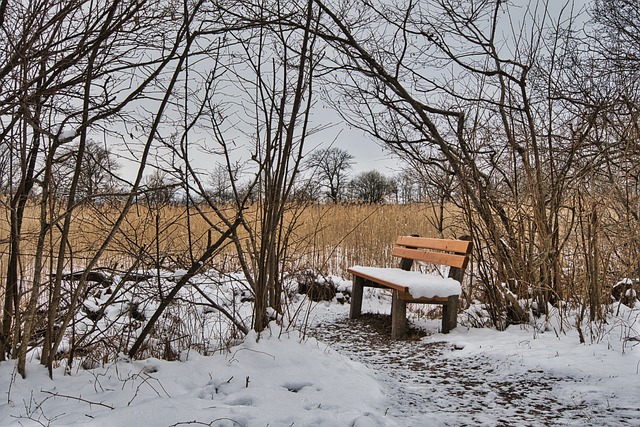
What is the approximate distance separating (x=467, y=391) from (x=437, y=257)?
2.02 m

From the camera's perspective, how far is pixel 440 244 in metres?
4.64

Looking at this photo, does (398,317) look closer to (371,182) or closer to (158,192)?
(158,192)

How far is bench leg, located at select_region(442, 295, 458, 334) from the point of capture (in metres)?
4.03

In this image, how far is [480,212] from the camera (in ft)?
13.1

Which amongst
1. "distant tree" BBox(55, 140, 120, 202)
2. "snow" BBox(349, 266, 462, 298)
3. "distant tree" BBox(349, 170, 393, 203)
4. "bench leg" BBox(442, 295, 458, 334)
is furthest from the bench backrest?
"distant tree" BBox(349, 170, 393, 203)

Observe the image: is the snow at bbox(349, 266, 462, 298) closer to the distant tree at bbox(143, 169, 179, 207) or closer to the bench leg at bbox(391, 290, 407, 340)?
the bench leg at bbox(391, 290, 407, 340)

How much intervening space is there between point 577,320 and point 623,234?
2.33ft

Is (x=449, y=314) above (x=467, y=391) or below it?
above

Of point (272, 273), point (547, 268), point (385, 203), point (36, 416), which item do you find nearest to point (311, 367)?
point (272, 273)

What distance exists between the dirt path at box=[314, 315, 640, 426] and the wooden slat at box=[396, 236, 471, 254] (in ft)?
2.70

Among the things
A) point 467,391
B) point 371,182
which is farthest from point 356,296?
point 371,182

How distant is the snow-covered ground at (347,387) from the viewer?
6.76ft

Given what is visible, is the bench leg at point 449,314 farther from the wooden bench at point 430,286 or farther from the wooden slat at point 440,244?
the wooden slat at point 440,244

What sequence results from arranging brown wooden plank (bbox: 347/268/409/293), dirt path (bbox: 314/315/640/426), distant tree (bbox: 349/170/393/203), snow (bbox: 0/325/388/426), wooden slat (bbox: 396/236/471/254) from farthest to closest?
distant tree (bbox: 349/170/393/203)
wooden slat (bbox: 396/236/471/254)
brown wooden plank (bbox: 347/268/409/293)
dirt path (bbox: 314/315/640/426)
snow (bbox: 0/325/388/426)
